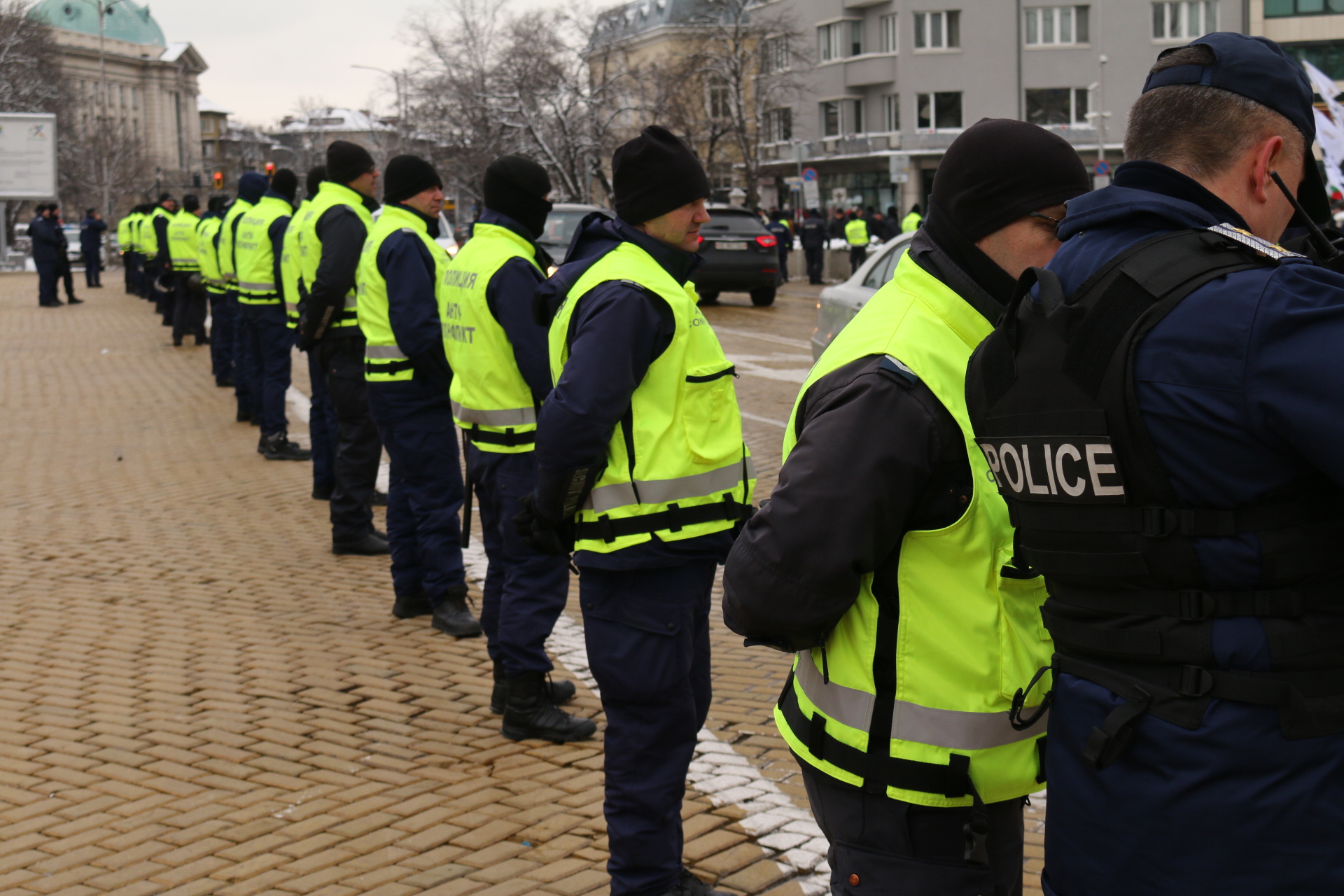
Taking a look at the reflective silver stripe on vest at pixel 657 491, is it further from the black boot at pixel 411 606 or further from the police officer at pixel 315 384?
the police officer at pixel 315 384

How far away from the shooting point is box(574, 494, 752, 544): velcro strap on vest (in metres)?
3.48

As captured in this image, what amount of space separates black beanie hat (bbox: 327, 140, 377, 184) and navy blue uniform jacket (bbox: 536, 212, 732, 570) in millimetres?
4865

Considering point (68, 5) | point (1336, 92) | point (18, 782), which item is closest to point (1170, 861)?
point (18, 782)

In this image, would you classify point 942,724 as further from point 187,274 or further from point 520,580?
point 187,274

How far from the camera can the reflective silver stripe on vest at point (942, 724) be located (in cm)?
223

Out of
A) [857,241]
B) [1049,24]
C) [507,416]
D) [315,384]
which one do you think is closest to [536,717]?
[507,416]

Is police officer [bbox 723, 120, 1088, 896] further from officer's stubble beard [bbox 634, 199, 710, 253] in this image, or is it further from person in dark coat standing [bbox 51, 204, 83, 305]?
person in dark coat standing [bbox 51, 204, 83, 305]

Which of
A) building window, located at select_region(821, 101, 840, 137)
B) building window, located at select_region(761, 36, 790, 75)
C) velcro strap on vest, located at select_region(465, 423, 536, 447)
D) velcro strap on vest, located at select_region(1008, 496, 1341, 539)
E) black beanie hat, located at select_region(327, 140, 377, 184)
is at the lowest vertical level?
velcro strap on vest, located at select_region(465, 423, 536, 447)

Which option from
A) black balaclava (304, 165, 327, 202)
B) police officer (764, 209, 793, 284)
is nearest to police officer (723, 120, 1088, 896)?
black balaclava (304, 165, 327, 202)

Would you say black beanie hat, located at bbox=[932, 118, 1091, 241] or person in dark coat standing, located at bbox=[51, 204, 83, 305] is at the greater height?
person in dark coat standing, located at bbox=[51, 204, 83, 305]

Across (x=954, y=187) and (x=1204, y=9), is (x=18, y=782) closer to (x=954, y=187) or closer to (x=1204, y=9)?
(x=954, y=187)

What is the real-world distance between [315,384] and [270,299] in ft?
7.45

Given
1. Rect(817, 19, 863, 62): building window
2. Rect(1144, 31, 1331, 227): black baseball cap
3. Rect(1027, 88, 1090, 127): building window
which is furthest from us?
Rect(817, 19, 863, 62): building window

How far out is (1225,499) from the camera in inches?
70.6
